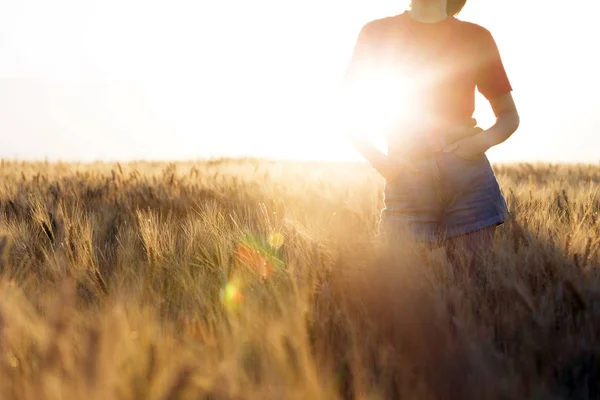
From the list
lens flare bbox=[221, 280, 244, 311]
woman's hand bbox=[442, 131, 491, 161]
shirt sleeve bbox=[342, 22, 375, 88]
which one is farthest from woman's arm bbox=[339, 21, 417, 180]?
lens flare bbox=[221, 280, 244, 311]

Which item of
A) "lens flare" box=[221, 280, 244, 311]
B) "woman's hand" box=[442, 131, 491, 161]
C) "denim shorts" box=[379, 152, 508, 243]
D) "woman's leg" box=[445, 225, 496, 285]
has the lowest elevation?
"lens flare" box=[221, 280, 244, 311]

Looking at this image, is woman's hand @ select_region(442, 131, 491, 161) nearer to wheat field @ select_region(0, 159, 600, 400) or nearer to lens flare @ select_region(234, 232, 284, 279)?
wheat field @ select_region(0, 159, 600, 400)

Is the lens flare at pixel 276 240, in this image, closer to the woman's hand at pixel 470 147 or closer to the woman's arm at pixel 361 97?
the woman's arm at pixel 361 97

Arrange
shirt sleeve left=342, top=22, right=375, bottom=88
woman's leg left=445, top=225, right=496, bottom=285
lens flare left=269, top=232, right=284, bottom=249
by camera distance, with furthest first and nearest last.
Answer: shirt sleeve left=342, top=22, right=375, bottom=88, lens flare left=269, top=232, right=284, bottom=249, woman's leg left=445, top=225, right=496, bottom=285

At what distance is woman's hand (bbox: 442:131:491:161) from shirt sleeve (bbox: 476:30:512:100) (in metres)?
0.24

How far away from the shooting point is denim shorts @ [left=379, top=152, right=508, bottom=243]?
7.11 ft

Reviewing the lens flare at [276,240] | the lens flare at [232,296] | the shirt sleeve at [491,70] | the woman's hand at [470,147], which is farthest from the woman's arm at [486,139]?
the lens flare at [232,296]

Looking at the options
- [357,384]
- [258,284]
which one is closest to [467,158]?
[258,284]

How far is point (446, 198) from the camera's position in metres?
2.20

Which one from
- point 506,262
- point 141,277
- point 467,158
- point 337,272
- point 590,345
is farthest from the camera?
point 467,158

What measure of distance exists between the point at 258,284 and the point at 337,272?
0.86ft

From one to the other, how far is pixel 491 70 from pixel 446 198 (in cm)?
55

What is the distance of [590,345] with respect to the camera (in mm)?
1034

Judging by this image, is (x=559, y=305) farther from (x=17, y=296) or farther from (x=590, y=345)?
(x=17, y=296)
